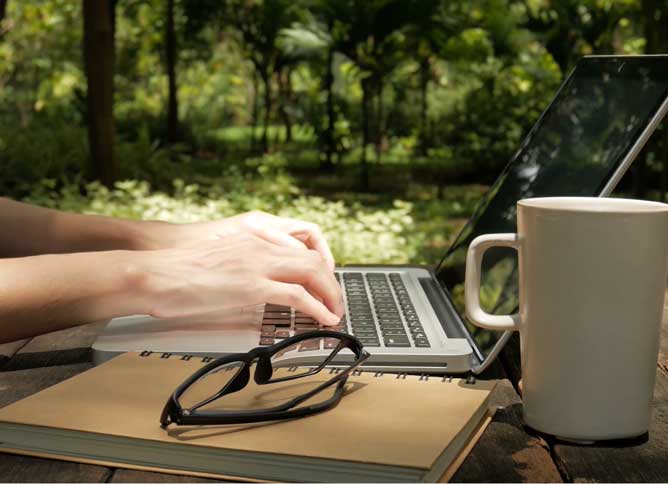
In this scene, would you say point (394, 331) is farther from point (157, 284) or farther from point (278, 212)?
point (278, 212)

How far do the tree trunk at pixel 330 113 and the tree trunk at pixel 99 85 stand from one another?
214 centimetres

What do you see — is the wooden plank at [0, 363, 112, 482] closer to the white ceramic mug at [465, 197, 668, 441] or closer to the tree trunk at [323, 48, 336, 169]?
the white ceramic mug at [465, 197, 668, 441]

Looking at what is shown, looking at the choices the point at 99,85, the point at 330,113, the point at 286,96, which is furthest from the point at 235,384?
the point at 286,96

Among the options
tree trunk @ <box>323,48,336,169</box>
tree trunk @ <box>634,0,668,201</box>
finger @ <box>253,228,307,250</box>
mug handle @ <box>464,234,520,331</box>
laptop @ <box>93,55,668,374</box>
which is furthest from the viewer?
tree trunk @ <box>323,48,336,169</box>

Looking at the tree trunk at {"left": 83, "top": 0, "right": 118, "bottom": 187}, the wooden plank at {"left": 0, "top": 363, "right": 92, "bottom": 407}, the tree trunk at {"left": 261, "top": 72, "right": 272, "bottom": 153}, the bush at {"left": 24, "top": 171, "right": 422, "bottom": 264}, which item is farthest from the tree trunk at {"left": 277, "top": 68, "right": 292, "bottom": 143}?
the wooden plank at {"left": 0, "top": 363, "right": 92, "bottom": 407}

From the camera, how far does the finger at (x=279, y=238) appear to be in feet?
3.59

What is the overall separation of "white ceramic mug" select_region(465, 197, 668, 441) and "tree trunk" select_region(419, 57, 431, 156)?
6.74 meters

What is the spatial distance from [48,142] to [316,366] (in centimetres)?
562

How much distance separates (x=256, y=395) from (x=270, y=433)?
0.24 feet

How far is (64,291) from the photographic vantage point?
0.82 meters

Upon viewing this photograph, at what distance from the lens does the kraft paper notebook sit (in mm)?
531

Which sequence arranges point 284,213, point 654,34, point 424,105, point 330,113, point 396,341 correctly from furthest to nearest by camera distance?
1. point 424,105
2. point 330,113
3. point 654,34
4. point 284,213
5. point 396,341

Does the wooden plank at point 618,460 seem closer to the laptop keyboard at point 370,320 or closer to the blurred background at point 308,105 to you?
the laptop keyboard at point 370,320

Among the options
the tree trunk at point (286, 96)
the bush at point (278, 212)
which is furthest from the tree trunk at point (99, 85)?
the tree trunk at point (286, 96)
